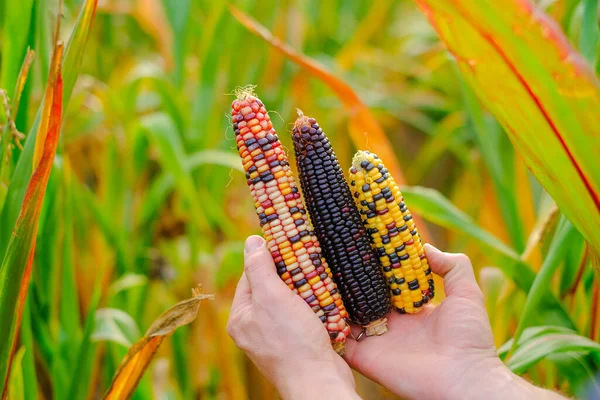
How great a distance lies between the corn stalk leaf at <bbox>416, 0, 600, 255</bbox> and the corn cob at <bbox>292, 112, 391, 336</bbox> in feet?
0.69

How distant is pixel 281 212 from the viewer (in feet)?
2.69

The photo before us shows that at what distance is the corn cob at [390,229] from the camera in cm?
84

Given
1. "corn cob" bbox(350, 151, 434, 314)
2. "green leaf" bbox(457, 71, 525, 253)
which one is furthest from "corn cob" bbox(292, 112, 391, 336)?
"green leaf" bbox(457, 71, 525, 253)

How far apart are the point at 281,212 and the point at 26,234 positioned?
1.03ft

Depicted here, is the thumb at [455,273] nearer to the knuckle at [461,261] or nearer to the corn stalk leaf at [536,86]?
the knuckle at [461,261]

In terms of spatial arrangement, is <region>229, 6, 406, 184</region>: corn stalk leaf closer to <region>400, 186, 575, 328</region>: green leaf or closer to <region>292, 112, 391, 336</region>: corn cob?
<region>400, 186, 575, 328</region>: green leaf

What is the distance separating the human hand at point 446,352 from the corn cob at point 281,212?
0.33ft

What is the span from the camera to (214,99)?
1601 mm

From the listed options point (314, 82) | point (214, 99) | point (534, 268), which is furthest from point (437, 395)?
point (314, 82)

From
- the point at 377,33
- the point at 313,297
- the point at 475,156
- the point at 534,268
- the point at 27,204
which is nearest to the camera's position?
the point at 27,204

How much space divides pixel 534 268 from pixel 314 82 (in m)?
1.06

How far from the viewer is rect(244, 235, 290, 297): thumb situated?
31.7 inches

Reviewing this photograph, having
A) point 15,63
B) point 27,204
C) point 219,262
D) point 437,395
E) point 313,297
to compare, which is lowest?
point 437,395

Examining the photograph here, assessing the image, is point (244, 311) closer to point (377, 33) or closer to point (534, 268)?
point (534, 268)
